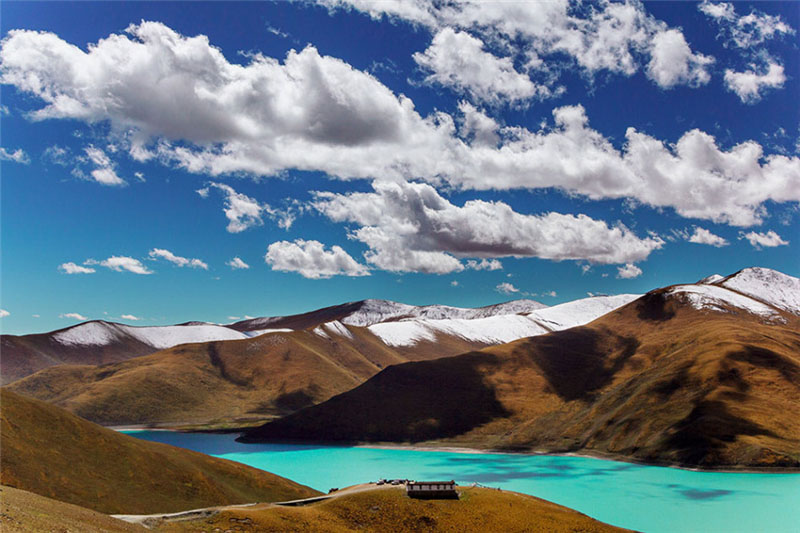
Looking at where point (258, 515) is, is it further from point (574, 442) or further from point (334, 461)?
point (574, 442)

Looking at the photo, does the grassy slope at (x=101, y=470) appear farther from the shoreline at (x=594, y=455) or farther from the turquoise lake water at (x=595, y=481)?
the shoreline at (x=594, y=455)

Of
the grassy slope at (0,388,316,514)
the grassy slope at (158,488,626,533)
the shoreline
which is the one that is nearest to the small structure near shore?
the grassy slope at (158,488,626,533)

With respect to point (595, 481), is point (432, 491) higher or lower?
higher

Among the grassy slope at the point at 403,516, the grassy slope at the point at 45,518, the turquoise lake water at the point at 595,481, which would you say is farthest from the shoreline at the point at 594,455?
the grassy slope at the point at 45,518

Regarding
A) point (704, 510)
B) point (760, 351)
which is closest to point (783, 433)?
point (760, 351)

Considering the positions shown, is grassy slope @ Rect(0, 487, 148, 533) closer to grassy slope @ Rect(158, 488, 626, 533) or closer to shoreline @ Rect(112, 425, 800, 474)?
grassy slope @ Rect(158, 488, 626, 533)

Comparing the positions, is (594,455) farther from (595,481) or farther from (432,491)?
(432,491)

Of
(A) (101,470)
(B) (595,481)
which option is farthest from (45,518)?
(B) (595,481)
